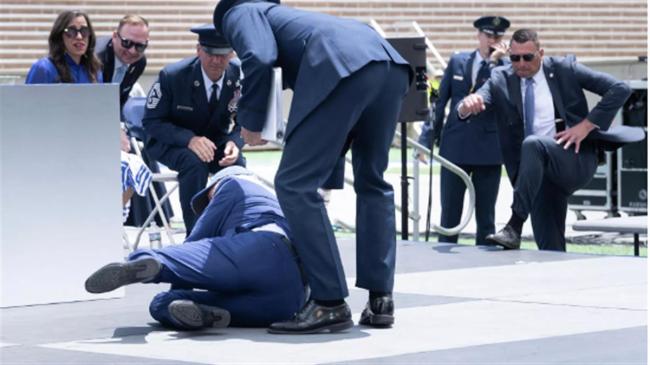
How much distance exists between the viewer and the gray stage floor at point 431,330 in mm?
6730

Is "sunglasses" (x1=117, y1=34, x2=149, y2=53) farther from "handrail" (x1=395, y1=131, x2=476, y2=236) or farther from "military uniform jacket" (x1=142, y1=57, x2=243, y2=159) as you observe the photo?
"handrail" (x1=395, y1=131, x2=476, y2=236)

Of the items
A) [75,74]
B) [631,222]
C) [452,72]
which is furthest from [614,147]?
[75,74]

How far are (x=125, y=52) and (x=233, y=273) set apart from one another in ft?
14.7

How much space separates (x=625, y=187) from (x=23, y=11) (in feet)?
51.9

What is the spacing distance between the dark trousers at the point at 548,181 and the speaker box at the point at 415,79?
0.95 meters

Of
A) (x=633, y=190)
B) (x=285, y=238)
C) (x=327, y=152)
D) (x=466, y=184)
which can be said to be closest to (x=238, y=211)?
(x=285, y=238)

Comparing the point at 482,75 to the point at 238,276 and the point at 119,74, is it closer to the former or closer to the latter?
the point at 119,74

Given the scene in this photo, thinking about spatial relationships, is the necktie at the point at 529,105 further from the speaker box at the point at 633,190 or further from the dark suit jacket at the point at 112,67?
the speaker box at the point at 633,190

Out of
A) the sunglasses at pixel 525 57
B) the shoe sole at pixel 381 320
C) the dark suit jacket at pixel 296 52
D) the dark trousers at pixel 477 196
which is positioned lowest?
the dark trousers at pixel 477 196

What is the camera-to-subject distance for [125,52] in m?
11.7

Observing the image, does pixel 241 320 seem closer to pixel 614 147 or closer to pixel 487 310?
pixel 487 310

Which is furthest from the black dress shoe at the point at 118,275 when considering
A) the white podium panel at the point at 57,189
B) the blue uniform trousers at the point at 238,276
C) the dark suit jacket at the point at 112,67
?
the dark suit jacket at the point at 112,67

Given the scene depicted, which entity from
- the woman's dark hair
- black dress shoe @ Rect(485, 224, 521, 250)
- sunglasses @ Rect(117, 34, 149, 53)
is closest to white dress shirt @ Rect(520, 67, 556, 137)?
black dress shoe @ Rect(485, 224, 521, 250)

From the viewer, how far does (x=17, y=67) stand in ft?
92.7
